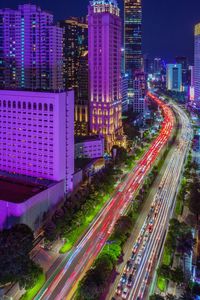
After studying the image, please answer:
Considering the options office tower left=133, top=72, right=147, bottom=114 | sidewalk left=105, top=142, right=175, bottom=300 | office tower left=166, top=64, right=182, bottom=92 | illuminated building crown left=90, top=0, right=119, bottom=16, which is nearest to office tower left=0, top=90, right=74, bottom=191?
sidewalk left=105, top=142, right=175, bottom=300

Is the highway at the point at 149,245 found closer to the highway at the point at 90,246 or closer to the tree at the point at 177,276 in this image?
the tree at the point at 177,276

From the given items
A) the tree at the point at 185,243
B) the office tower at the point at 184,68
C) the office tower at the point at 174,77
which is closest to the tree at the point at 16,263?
the tree at the point at 185,243

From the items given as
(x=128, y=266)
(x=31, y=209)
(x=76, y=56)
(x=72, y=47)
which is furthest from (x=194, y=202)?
(x=72, y=47)

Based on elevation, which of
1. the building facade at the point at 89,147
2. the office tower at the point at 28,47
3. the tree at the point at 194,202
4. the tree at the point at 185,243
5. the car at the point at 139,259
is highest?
the office tower at the point at 28,47

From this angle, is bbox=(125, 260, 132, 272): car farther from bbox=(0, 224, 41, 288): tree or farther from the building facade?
the building facade

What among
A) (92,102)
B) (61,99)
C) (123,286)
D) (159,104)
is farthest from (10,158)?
(159,104)

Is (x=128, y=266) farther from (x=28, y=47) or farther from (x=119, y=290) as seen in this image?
(x=28, y=47)
